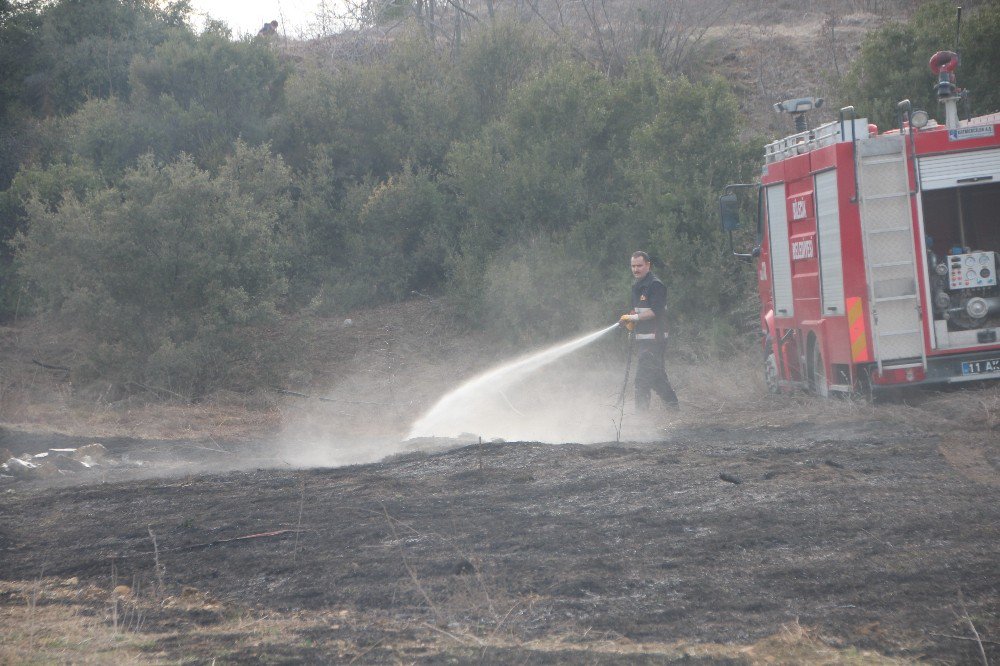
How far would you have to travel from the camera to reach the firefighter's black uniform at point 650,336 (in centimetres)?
1105

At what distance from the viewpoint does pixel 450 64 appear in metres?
25.2

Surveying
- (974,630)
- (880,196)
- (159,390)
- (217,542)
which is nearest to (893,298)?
(880,196)

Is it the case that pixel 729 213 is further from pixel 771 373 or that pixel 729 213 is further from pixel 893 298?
pixel 893 298

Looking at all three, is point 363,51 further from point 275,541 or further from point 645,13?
point 275,541

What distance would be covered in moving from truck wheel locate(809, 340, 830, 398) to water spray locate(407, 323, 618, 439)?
220cm

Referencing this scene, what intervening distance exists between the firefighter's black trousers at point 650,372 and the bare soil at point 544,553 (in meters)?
1.97

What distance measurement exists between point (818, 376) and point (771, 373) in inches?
76.6

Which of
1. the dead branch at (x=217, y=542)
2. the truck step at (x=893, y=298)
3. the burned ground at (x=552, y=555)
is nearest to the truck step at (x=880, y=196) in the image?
the truck step at (x=893, y=298)

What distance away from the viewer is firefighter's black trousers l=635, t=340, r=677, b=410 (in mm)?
11117

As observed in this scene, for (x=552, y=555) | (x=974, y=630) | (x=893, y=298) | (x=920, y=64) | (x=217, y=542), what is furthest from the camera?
(x=920, y=64)

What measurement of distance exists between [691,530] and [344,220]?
61.0 feet

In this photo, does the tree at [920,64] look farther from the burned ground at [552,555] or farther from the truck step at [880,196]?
the burned ground at [552,555]

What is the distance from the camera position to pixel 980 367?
9.30 meters

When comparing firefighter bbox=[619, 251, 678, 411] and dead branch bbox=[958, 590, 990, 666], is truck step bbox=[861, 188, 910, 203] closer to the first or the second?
firefighter bbox=[619, 251, 678, 411]
